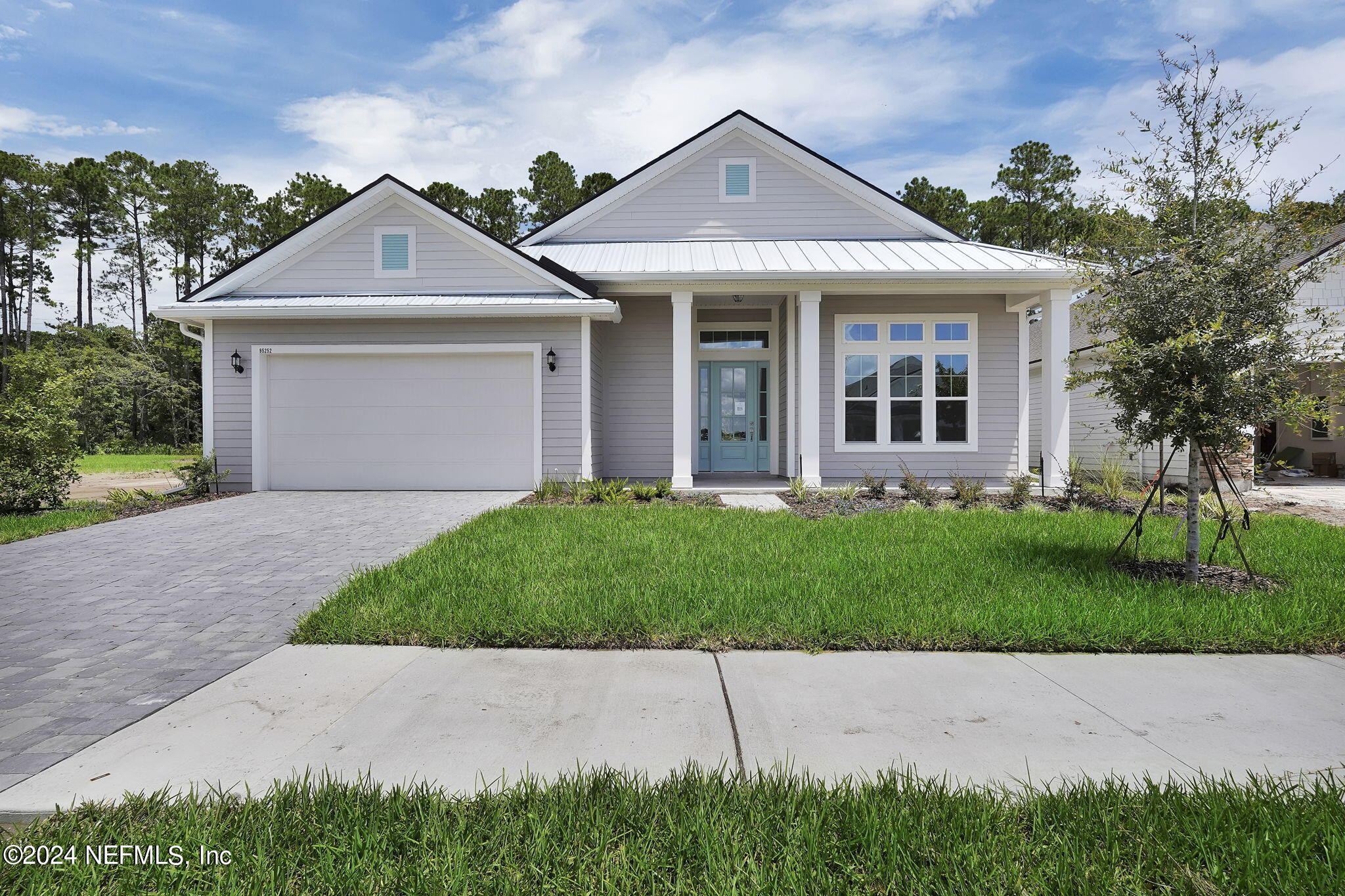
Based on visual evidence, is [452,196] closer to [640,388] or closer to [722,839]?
[640,388]

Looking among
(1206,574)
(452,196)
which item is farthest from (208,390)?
(452,196)

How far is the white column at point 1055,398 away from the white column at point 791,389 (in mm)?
4015

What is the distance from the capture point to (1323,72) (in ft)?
24.9

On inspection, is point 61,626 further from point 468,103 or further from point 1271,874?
point 468,103

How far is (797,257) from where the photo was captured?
A: 11.3 metres

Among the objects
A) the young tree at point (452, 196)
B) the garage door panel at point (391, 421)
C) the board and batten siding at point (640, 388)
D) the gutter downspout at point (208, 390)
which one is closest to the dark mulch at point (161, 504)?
the gutter downspout at point (208, 390)

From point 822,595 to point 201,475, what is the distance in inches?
410

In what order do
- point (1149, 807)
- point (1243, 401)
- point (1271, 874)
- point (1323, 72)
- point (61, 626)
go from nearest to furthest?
point (1271, 874) → point (1149, 807) → point (61, 626) → point (1243, 401) → point (1323, 72)

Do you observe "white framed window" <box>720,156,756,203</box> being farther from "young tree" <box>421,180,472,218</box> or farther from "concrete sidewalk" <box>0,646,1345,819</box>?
"young tree" <box>421,180,472,218</box>

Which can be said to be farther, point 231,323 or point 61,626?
point 231,323

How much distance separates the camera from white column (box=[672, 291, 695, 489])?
10.4m

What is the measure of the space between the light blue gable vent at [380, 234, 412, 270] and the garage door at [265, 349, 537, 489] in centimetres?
153

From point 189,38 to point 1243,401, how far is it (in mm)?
13394

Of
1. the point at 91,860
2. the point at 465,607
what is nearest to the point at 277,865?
the point at 91,860
